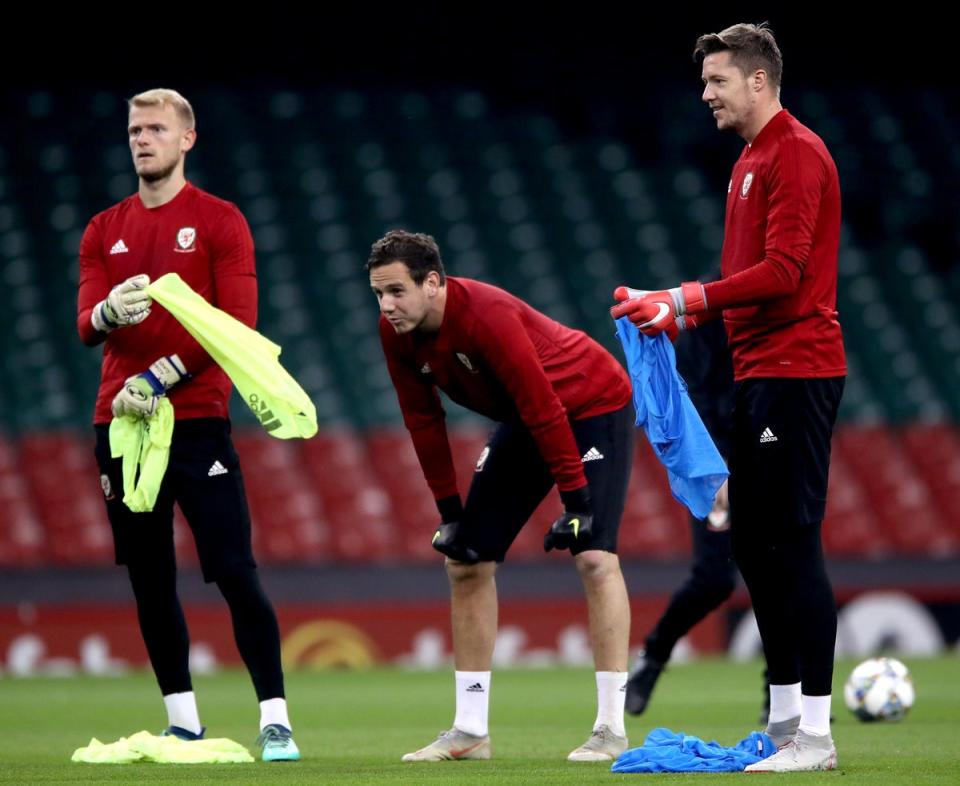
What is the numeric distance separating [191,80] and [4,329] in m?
4.29

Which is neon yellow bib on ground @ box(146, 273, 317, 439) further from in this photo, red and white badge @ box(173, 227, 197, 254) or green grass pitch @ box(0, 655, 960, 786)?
green grass pitch @ box(0, 655, 960, 786)

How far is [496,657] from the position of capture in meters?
11.8

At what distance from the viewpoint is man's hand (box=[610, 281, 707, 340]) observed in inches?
197

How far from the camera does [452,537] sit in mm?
5754

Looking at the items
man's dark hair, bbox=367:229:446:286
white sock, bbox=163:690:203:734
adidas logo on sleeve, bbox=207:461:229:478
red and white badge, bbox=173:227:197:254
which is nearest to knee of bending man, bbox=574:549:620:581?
man's dark hair, bbox=367:229:446:286

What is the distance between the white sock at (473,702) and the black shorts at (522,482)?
43cm

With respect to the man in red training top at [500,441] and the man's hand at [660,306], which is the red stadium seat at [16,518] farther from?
the man's hand at [660,306]

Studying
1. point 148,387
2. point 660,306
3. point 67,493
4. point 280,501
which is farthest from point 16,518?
point 660,306

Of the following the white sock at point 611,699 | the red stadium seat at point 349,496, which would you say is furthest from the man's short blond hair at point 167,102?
the red stadium seat at point 349,496

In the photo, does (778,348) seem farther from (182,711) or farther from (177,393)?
(182,711)

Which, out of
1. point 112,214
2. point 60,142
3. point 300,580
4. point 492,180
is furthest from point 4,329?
point 112,214

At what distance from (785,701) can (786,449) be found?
868 millimetres

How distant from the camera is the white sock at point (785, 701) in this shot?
5.29m

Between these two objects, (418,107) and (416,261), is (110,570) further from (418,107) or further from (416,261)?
(418,107)
